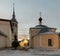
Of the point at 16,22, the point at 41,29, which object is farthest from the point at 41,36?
the point at 16,22

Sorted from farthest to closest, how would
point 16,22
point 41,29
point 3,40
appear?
point 16,22 → point 41,29 → point 3,40

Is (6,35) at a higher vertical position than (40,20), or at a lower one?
lower

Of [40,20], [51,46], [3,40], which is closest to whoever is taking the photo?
[51,46]

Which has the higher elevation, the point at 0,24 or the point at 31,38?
the point at 0,24

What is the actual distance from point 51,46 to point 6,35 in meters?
10.0

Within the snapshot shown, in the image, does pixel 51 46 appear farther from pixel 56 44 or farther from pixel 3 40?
pixel 3 40

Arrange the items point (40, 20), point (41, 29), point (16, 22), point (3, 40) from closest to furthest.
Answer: point (3, 40)
point (41, 29)
point (40, 20)
point (16, 22)

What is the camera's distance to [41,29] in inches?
1804

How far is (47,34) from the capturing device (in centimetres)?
3978

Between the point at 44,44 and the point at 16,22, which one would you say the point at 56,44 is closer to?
the point at 44,44

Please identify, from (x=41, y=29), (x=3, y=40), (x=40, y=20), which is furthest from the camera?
(x=40, y=20)

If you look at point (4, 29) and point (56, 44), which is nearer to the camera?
point (56, 44)

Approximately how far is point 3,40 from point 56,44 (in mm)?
10082

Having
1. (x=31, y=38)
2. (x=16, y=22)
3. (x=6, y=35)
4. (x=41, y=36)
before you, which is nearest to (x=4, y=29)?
(x=6, y=35)
